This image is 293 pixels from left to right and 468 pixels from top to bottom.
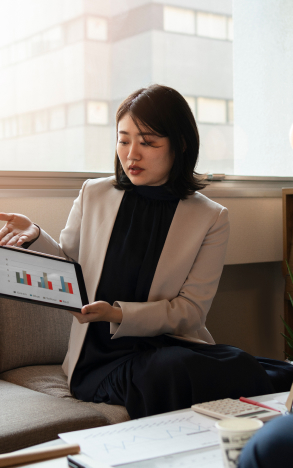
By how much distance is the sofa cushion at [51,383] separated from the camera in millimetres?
1312

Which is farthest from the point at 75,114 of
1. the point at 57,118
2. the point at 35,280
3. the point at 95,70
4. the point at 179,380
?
the point at 179,380

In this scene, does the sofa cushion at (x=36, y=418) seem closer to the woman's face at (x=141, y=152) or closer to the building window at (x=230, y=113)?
the woman's face at (x=141, y=152)

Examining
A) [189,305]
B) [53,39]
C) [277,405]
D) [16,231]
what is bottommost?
[277,405]

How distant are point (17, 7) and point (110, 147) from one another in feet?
2.25

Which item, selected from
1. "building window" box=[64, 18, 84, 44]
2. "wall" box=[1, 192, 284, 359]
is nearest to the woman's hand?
"wall" box=[1, 192, 284, 359]

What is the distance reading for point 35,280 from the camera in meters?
1.23

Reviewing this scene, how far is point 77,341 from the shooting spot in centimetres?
149

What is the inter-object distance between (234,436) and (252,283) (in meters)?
2.27

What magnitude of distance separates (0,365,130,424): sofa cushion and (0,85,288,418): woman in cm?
3

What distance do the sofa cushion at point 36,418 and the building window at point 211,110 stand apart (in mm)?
1745

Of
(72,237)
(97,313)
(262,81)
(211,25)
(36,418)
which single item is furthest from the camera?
(262,81)

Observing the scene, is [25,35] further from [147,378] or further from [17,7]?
[147,378]

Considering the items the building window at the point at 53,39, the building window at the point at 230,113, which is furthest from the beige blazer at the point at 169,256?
the building window at the point at 230,113

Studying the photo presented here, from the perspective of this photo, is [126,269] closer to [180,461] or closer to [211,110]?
[180,461]
